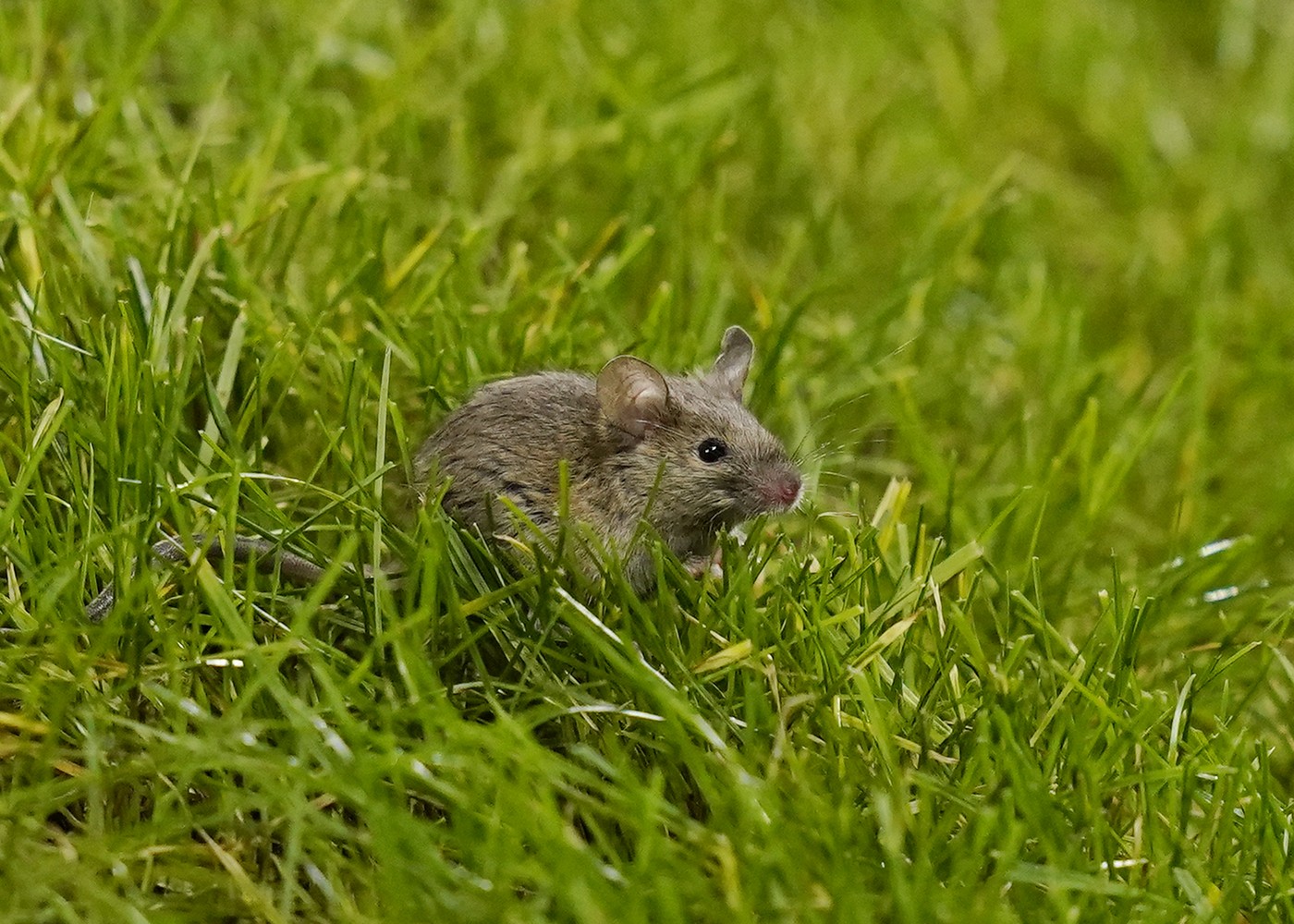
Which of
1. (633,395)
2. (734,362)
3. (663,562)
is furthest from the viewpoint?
(734,362)

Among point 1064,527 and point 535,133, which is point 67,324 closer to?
point 535,133

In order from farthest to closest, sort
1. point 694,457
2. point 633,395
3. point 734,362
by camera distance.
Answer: point 734,362 < point 694,457 < point 633,395

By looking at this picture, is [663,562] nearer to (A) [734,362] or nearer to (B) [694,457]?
(B) [694,457]

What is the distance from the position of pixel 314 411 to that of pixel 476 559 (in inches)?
23.4

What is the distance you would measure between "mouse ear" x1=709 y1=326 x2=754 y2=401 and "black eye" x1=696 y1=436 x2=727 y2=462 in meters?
0.25

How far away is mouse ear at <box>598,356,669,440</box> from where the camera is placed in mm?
3865

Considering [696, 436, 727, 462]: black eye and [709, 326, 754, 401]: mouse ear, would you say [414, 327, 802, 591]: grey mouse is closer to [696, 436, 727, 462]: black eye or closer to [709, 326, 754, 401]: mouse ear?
[696, 436, 727, 462]: black eye

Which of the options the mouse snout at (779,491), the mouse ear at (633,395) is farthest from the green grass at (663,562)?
the mouse ear at (633,395)

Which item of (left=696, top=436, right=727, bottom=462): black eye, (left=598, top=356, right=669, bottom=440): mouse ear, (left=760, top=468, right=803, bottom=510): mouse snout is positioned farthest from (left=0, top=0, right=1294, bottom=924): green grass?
(left=598, top=356, right=669, bottom=440): mouse ear

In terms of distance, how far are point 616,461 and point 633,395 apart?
7.3 inches

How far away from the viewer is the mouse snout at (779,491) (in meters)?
4.03

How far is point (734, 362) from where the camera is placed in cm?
436

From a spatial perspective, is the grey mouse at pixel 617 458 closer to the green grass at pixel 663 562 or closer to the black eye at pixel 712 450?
the black eye at pixel 712 450

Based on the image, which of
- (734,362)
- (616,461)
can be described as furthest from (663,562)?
(734,362)
